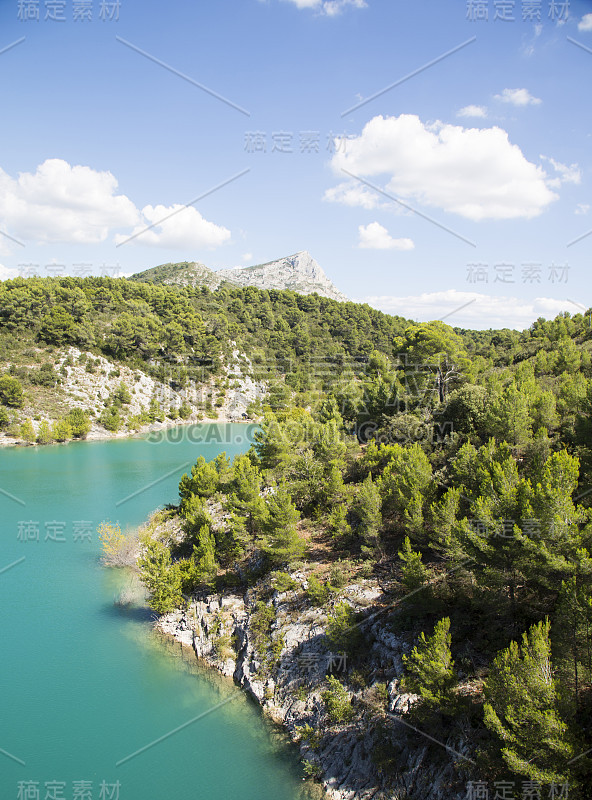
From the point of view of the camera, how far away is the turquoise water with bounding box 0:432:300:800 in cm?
1578

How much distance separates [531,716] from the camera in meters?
10.8

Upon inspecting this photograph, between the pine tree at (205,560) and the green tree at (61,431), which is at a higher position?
the green tree at (61,431)

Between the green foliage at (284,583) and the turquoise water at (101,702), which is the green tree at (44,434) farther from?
the green foliage at (284,583)

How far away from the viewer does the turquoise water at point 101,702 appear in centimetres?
1578

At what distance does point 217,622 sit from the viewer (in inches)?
893

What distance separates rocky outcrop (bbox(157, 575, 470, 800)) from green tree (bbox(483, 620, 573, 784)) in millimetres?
2449

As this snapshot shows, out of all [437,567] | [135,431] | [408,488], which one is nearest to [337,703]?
[437,567]

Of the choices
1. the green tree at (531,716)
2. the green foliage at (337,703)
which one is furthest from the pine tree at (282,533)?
the green tree at (531,716)

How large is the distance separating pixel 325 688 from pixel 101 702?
9.47 m

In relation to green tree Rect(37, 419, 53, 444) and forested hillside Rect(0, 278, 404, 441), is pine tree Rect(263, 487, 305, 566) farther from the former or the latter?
forested hillside Rect(0, 278, 404, 441)

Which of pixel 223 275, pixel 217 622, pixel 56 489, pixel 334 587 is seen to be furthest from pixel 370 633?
pixel 223 275

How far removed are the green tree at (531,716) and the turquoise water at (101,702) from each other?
8.14 meters

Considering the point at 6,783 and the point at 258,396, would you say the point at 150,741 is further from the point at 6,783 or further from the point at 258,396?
the point at 258,396

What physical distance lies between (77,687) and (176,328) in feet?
225
